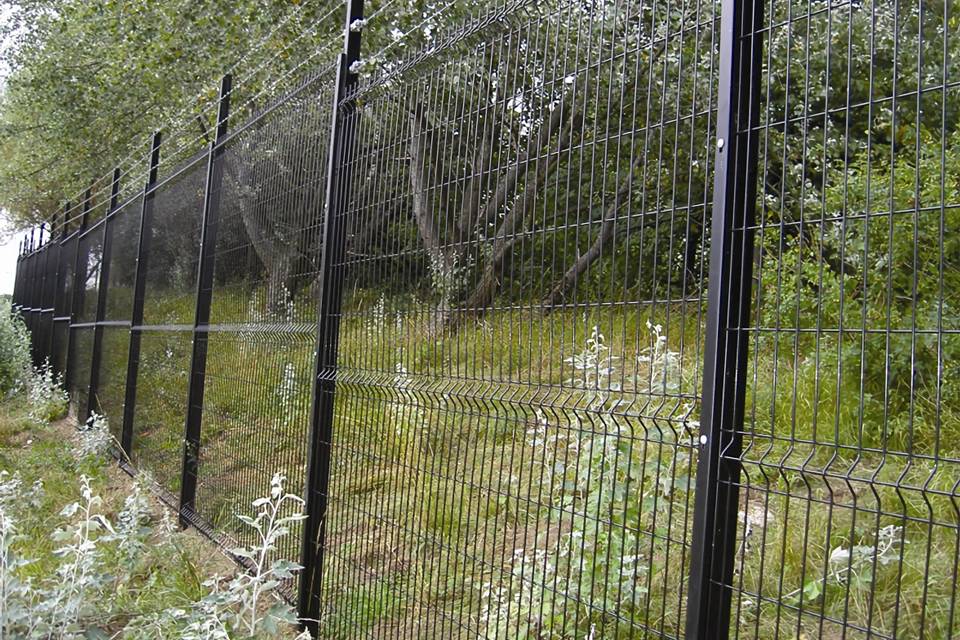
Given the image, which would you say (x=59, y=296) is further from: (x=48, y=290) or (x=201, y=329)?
(x=201, y=329)

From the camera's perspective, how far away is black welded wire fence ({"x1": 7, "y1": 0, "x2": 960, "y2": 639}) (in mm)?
1987

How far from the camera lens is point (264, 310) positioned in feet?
15.5

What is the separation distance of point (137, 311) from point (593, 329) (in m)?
5.85

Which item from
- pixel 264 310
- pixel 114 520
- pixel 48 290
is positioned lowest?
pixel 114 520

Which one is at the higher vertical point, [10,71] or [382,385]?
[10,71]

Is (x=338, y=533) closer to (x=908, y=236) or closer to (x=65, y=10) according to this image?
(x=908, y=236)

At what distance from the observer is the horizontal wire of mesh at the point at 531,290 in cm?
232

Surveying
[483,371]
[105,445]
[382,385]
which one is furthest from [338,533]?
[105,445]

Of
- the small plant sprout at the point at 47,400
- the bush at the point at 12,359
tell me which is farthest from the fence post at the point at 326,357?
the bush at the point at 12,359

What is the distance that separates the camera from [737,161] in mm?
2010

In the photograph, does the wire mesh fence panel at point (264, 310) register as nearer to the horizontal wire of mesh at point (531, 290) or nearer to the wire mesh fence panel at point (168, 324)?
the horizontal wire of mesh at point (531, 290)

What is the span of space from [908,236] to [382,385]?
262 cm

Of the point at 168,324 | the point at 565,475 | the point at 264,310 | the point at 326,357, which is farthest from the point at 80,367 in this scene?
the point at 565,475

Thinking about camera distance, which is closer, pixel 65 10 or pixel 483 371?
pixel 483 371
